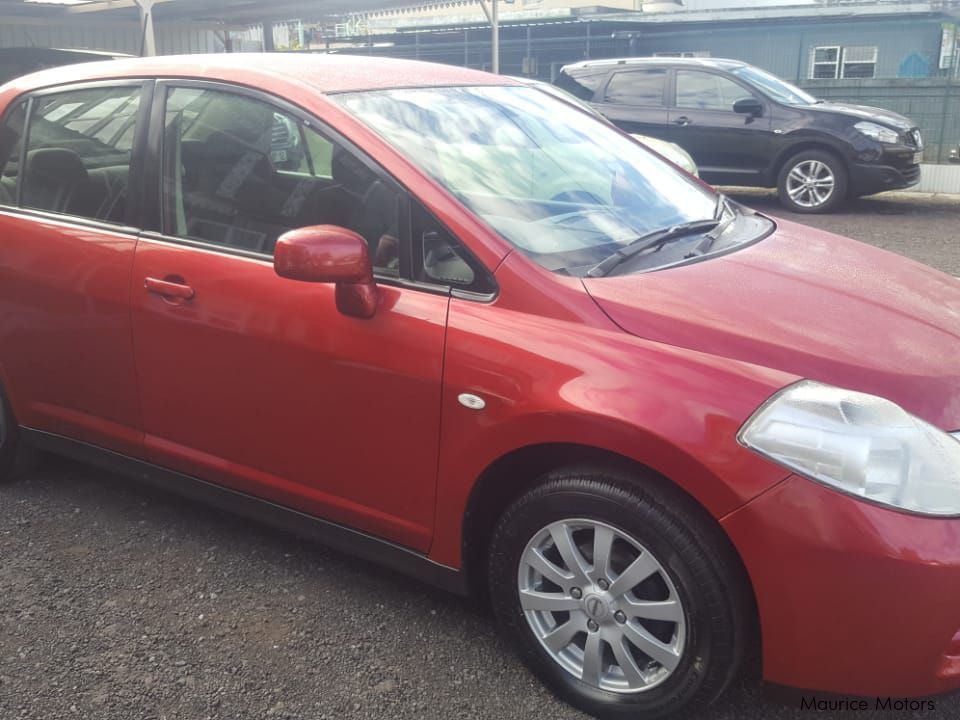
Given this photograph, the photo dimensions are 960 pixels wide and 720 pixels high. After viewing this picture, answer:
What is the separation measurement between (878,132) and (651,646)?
10023 mm

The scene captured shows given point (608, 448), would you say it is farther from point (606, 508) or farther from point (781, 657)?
point (781, 657)

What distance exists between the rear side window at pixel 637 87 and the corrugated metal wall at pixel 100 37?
9983 millimetres

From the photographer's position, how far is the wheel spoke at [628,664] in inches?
94.4

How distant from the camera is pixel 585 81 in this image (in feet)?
41.6

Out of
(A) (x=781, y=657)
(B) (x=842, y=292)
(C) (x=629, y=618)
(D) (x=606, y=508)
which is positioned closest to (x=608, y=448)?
(D) (x=606, y=508)

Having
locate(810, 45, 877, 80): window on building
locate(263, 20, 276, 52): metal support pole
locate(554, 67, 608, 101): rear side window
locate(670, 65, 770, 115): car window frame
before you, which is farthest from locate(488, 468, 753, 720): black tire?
locate(810, 45, 877, 80): window on building

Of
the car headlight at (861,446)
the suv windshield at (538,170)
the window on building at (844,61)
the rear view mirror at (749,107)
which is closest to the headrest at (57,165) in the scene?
the suv windshield at (538,170)

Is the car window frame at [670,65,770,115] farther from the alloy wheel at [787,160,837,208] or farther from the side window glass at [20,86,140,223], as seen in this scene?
the side window glass at [20,86,140,223]

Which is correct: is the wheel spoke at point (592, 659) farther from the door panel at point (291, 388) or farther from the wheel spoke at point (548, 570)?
the door panel at point (291, 388)

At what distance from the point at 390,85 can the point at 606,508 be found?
5.19 feet

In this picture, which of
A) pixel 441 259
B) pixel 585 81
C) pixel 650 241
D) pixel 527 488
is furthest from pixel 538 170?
pixel 585 81

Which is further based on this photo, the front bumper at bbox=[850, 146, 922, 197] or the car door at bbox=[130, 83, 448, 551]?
the front bumper at bbox=[850, 146, 922, 197]

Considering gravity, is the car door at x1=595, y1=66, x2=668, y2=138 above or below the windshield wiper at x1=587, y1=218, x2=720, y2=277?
above

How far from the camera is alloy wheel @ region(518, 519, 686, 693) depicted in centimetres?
231
